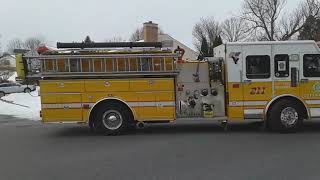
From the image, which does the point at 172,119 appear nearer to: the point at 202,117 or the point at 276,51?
the point at 202,117

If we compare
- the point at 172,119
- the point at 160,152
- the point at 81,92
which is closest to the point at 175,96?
the point at 172,119

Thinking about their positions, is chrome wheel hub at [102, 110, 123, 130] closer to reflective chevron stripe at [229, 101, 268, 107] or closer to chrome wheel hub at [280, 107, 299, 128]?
reflective chevron stripe at [229, 101, 268, 107]

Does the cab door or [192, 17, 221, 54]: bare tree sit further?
[192, 17, 221, 54]: bare tree

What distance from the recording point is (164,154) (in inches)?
416

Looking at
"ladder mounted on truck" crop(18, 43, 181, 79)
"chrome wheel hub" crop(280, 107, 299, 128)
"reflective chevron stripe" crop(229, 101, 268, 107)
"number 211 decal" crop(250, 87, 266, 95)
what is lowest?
"chrome wheel hub" crop(280, 107, 299, 128)

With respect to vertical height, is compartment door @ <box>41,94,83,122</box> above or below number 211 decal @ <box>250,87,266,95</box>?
below

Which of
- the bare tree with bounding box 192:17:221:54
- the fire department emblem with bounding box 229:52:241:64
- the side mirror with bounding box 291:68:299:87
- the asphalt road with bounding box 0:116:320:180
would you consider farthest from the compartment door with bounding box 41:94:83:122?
the bare tree with bounding box 192:17:221:54

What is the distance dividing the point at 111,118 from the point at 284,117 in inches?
185

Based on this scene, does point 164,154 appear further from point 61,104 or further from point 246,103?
point 61,104

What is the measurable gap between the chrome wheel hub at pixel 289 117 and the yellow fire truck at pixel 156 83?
26mm

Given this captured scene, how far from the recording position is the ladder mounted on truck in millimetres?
Result: 13750

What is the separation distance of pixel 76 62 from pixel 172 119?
3.04 metres

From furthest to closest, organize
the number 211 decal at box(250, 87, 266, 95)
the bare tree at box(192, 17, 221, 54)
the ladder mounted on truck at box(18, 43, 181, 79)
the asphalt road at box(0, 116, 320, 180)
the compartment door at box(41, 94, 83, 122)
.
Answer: the bare tree at box(192, 17, 221, 54) → the number 211 decal at box(250, 87, 266, 95) → the compartment door at box(41, 94, 83, 122) → the ladder mounted on truck at box(18, 43, 181, 79) → the asphalt road at box(0, 116, 320, 180)

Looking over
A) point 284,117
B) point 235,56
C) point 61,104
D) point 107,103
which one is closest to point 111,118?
point 107,103
